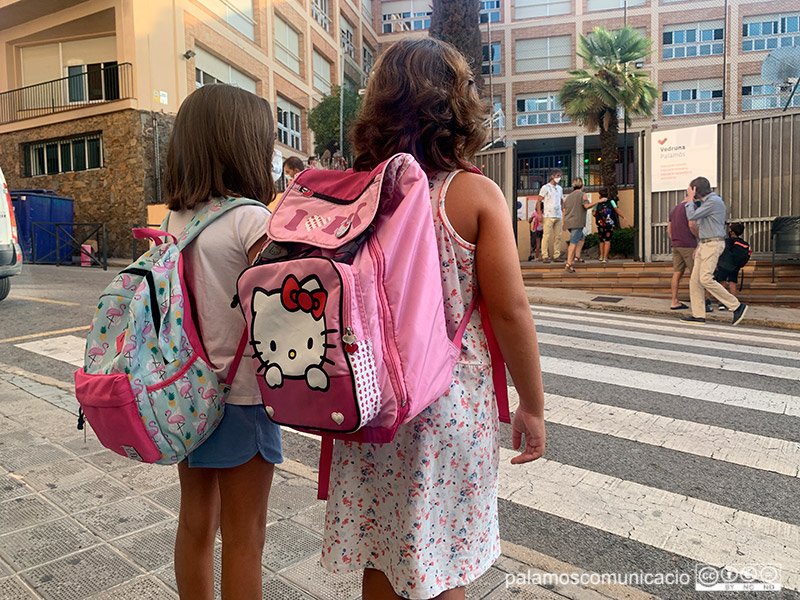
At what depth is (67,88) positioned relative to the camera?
72.9ft

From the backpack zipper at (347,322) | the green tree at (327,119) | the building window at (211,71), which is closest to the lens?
the backpack zipper at (347,322)

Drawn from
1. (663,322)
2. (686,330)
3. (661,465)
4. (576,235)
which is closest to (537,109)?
(576,235)

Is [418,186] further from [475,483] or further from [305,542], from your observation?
[305,542]

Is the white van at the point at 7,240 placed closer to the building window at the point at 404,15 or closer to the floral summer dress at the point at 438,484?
the floral summer dress at the point at 438,484

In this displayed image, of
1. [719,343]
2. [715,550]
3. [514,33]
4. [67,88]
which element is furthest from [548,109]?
[715,550]

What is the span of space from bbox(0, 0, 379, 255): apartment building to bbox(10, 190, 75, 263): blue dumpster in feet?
6.91

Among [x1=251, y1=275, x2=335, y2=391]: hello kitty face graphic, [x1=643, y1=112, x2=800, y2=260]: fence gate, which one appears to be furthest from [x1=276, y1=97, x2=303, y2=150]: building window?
[x1=251, y1=275, x2=335, y2=391]: hello kitty face graphic

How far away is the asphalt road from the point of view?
2809 millimetres

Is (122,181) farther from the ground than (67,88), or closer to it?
closer to it

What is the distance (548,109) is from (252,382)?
40.4m

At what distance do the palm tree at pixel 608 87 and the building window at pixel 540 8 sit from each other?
12.5 meters

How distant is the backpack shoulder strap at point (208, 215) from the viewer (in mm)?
1751

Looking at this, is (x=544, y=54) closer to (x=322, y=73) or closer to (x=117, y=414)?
(x=322, y=73)

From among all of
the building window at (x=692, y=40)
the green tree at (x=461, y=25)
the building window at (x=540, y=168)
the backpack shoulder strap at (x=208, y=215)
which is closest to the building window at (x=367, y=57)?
the building window at (x=540, y=168)
